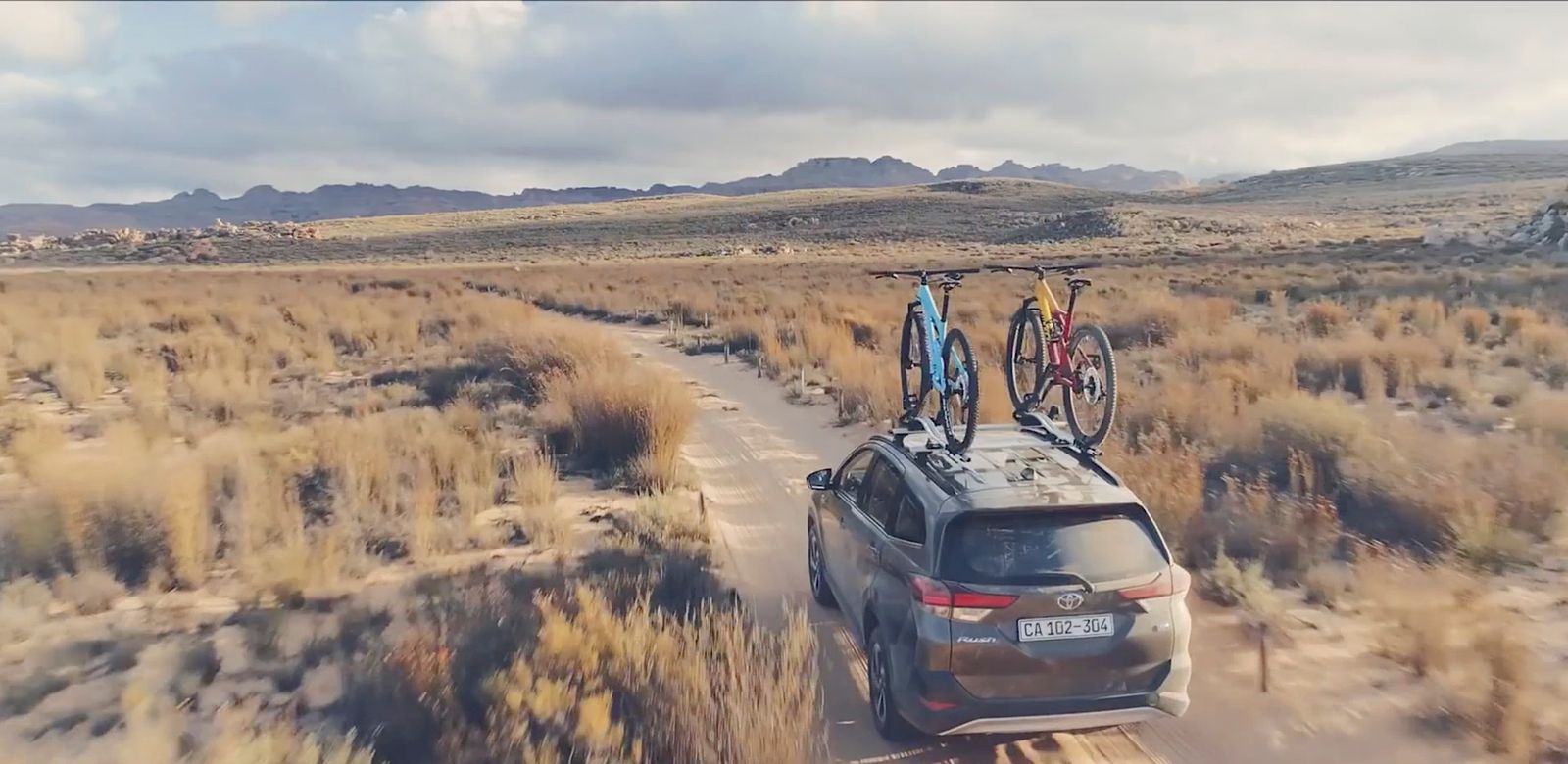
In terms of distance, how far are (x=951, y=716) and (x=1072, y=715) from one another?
57 cm

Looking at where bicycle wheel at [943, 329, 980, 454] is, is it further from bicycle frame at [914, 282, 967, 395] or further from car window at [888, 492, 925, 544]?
car window at [888, 492, 925, 544]

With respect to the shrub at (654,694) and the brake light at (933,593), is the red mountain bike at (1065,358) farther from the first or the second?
the shrub at (654,694)

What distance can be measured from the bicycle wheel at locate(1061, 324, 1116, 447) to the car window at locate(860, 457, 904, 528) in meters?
1.37

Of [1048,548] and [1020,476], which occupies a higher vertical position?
[1020,476]

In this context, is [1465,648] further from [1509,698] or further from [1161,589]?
[1161,589]

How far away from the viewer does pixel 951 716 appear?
16.3ft

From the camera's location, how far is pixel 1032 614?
4.91 meters

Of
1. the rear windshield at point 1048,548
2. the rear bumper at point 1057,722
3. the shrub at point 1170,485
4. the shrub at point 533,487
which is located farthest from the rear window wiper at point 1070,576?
the shrub at point 533,487

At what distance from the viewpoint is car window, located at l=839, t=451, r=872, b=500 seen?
699 centimetres

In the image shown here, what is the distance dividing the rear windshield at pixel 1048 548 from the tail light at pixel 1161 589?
6cm

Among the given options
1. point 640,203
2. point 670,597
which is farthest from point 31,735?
point 640,203

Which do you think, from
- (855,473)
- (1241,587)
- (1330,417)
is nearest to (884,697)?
(855,473)

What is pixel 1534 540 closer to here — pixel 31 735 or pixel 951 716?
pixel 951 716

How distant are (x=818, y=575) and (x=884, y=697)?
230 cm
